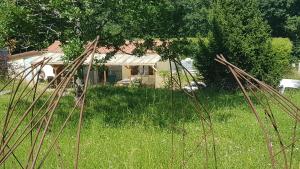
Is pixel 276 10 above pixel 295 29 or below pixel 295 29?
above

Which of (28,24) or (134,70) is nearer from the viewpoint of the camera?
(28,24)

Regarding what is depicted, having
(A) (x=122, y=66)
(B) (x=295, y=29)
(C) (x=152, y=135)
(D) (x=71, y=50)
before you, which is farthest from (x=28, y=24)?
(B) (x=295, y=29)

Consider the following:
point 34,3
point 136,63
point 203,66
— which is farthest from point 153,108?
point 136,63

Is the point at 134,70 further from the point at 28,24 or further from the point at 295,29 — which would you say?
the point at 28,24

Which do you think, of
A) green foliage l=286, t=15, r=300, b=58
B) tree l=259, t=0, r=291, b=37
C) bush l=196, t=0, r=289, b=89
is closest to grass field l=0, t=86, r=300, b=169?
bush l=196, t=0, r=289, b=89

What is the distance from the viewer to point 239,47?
13844mm

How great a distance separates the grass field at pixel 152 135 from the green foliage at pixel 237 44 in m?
3.98

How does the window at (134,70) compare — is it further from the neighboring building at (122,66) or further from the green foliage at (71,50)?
the green foliage at (71,50)

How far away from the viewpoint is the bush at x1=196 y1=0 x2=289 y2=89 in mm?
13875

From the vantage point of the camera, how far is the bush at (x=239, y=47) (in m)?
13.9

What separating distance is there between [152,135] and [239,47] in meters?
8.37

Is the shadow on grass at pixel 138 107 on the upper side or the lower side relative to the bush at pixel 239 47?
lower

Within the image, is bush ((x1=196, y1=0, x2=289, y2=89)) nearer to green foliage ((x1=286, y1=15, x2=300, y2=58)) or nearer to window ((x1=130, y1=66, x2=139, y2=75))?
window ((x1=130, y1=66, x2=139, y2=75))

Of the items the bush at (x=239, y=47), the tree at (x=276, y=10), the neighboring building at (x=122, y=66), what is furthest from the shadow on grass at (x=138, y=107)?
Answer: the tree at (x=276, y=10)
